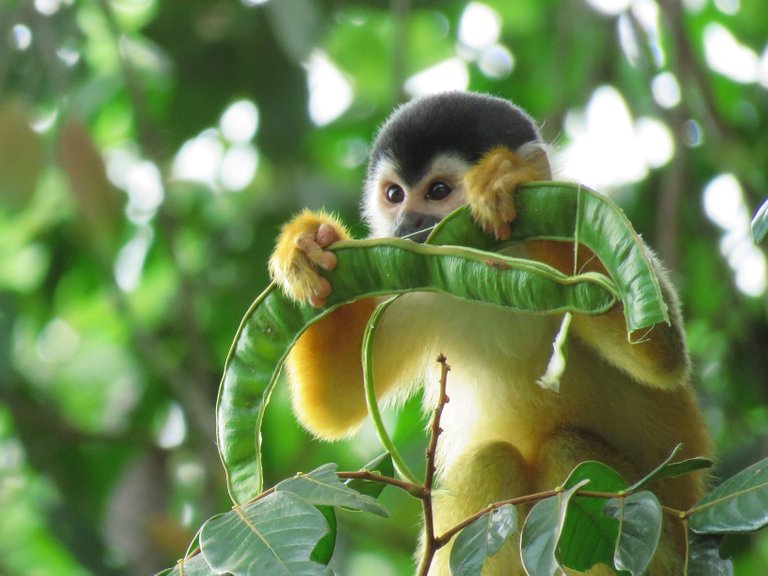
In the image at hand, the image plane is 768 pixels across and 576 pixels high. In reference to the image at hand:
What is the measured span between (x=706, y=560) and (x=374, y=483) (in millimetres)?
620

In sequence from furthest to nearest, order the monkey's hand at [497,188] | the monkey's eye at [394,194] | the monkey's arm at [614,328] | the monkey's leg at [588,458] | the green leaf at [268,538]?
1. the monkey's eye at [394,194]
2. the monkey's leg at [588,458]
3. the monkey's arm at [614,328]
4. the monkey's hand at [497,188]
5. the green leaf at [268,538]

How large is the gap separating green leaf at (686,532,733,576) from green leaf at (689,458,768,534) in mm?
160

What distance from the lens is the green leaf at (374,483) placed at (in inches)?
76.7

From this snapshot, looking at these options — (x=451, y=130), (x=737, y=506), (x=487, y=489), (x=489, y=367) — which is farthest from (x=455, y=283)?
(x=451, y=130)

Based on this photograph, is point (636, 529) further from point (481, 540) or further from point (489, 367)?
point (489, 367)

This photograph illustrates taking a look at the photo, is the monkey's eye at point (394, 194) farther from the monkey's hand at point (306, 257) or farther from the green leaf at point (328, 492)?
the green leaf at point (328, 492)

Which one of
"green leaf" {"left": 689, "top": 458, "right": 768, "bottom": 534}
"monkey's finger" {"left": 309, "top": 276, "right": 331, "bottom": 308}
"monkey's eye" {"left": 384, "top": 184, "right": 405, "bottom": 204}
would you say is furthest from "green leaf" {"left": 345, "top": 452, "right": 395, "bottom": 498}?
"monkey's eye" {"left": 384, "top": 184, "right": 405, "bottom": 204}

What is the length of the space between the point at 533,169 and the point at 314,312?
2.06ft

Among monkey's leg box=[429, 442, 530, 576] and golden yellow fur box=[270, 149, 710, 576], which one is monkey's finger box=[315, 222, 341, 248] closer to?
golden yellow fur box=[270, 149, 710, 576]

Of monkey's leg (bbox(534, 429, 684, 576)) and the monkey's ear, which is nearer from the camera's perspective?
monkey's leg (bbox(534, 429, 684, 576))

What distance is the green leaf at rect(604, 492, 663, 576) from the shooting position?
1.58m

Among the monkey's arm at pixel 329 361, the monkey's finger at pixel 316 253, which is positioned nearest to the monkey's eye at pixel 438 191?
the monkey's arm at pixel 329 361

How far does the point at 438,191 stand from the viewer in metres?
3.06

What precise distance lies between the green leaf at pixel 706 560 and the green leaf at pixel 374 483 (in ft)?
1.86
